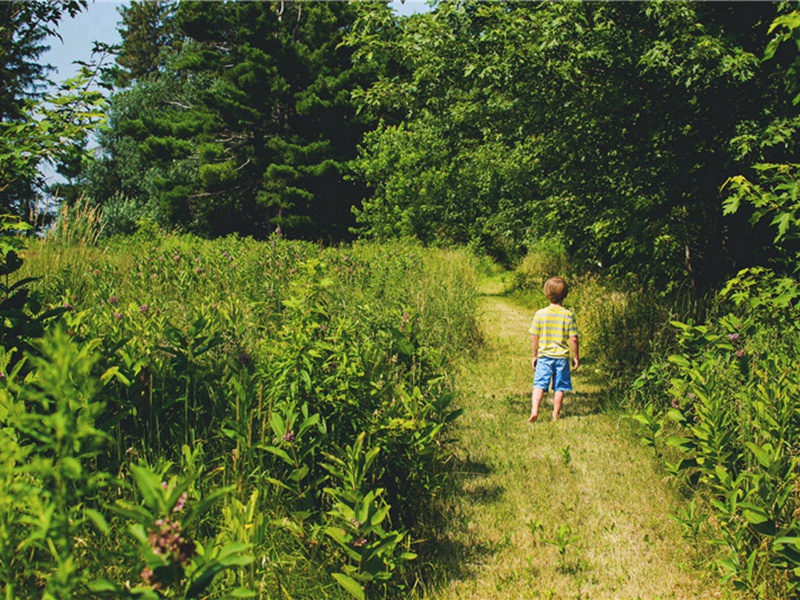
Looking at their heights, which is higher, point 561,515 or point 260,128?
point 260,128

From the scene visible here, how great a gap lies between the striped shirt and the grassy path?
0.63m

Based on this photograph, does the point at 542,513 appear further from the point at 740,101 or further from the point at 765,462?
the point at 740,101

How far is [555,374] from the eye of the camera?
6.01m

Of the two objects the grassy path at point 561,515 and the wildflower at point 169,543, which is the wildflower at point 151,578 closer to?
the wildflower at point 169,543

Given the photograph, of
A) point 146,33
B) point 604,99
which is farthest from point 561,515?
point 146,33

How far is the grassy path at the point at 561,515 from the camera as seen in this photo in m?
3.19

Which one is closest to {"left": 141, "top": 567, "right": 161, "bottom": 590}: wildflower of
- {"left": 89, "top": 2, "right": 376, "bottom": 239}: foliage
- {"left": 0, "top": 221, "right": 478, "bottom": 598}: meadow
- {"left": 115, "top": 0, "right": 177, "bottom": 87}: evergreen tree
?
{"left": 0, "top": 221, "right": 478, "bottom": 598}: meadow

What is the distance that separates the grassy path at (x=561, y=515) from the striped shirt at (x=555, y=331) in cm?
63

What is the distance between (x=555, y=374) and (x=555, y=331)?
0.42 metres

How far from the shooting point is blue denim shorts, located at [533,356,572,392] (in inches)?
235

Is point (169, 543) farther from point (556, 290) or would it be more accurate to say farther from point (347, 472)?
point (556, 290)

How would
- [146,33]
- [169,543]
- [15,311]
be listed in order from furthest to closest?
1. [146,33]
2. [15,311]
3. [169,543]

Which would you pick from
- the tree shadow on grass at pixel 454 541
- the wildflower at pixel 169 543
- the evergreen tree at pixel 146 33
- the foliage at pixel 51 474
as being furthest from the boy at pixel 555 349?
the evergreen tree at pixel 146 33

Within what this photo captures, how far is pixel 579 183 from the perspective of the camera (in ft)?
21.8
